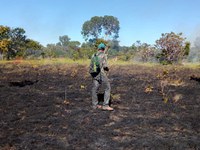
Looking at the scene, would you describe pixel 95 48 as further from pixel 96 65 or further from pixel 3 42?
pixel 96 65

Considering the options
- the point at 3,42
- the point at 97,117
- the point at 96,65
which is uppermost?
the point at 3,42

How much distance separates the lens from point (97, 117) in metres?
8.99

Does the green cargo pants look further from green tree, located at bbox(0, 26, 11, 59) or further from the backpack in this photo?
green tree, located at bbox(0, 26, 11, 59)

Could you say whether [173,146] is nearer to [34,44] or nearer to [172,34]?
[172,34]

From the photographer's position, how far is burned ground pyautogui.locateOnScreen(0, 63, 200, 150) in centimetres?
679

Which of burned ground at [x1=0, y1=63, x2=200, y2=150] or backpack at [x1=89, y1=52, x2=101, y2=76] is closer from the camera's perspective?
burned ground at [x1=0, y1=63, x2=200, y2=150]

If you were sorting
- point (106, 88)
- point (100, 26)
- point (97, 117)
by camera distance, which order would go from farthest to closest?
1. point (100, 26)
2. point (106, 88)
3. point (97, 117)

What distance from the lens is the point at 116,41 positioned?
326 ft

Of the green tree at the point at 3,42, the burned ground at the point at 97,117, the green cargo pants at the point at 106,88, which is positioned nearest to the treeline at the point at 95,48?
the green tree at the point at 3,42

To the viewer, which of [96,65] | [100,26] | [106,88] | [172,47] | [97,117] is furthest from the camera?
[100,26]

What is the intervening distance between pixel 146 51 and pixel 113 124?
2438 centimetres

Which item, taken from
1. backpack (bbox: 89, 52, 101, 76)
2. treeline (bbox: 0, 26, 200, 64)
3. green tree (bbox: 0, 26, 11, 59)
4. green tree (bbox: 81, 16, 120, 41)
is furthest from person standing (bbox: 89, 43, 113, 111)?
green tree (bbox: 81, 16, 120, 41)

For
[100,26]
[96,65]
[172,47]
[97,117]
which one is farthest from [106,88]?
[100,26]

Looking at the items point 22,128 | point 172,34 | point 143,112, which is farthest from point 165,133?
point 172,34
